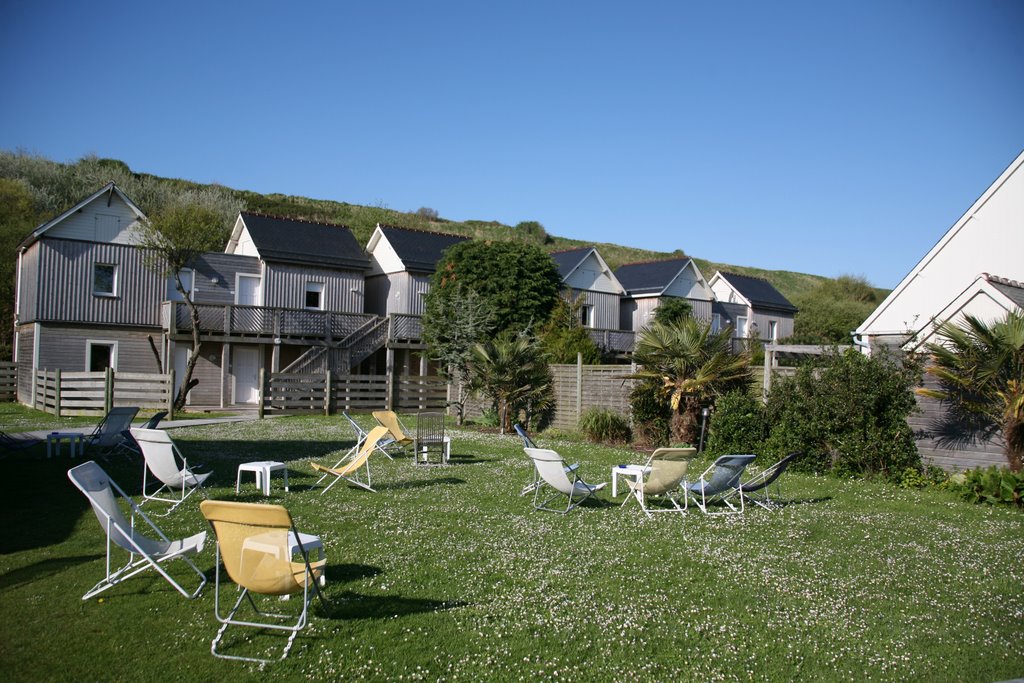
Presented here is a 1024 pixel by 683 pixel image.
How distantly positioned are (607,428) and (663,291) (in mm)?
21193

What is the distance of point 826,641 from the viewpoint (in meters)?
5.66

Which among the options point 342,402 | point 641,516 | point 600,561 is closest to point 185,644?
point 600,561

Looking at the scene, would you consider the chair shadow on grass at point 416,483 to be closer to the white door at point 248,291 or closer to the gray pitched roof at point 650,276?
the white door at point 248,291

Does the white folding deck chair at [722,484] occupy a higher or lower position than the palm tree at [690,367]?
lower

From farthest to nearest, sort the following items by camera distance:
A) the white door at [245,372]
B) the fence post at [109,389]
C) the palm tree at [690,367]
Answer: the white door at [245,372]
the fence post at [109,389]
the palm tree at [690,367]

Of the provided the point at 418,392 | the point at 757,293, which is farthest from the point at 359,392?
the point at 757,293

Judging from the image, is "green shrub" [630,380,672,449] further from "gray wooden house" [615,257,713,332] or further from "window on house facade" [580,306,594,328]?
"gray wooden house" [615,257,713,332]

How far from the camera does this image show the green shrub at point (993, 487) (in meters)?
11.2

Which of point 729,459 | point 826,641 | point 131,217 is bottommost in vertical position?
point 826,641

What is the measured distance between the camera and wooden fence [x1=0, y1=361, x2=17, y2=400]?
30.6 metres

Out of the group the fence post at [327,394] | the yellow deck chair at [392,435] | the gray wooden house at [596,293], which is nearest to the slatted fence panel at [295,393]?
the fence post at [327,394]

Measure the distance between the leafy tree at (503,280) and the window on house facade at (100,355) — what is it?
12135mm

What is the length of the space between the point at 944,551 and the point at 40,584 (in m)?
8.77

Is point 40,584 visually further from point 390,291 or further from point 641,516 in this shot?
point 390,291
